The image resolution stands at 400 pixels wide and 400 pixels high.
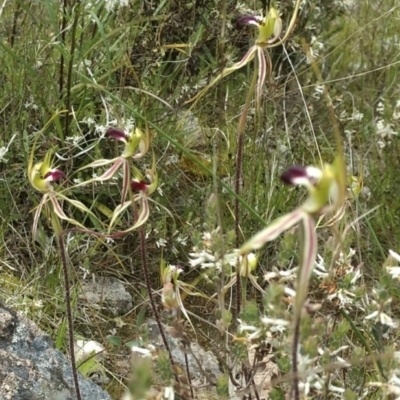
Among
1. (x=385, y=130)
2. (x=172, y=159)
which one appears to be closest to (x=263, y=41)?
(x=172, y=159)

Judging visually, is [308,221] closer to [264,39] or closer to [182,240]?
[264,39]

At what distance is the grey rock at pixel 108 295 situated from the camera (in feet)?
6.26

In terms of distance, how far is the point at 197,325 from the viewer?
192cm

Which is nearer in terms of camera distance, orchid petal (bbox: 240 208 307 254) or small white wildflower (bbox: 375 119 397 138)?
orchid petal (bbox: 240 208 307 254)

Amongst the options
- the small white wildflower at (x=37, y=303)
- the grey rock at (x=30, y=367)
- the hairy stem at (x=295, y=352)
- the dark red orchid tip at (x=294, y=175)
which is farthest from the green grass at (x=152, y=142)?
the dark red orchid tip at (x=294, y=175)

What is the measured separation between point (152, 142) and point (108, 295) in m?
0.45

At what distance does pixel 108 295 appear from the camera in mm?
1944

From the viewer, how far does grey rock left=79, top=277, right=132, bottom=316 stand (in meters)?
1.91

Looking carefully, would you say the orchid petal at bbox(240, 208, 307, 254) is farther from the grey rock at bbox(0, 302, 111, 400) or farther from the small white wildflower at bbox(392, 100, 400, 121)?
the small white wildflower at bbox(392, 100, 400, 121)

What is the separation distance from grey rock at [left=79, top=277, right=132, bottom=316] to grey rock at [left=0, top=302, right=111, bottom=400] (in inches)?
17.7

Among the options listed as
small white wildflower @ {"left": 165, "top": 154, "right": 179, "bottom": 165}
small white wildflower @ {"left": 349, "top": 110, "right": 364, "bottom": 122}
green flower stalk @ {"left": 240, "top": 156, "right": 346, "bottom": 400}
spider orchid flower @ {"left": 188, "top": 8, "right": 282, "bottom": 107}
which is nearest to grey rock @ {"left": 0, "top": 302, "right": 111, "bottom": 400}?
spider orchid flower @ {"left": 188, "top": 8, "right": 282, "bottom": 107}

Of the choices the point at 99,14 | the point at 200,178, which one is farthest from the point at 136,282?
the point at 99,14

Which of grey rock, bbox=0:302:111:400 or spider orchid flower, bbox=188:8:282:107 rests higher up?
spider orchid flower, bbox=188:8:282:107

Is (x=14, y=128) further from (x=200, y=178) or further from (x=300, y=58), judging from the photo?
(x=300, y=58)
